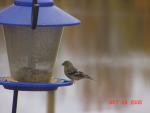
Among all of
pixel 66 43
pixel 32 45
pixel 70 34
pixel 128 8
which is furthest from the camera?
pixel 128 8

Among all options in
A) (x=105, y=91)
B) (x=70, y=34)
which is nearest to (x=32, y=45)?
(x=105, y=91)

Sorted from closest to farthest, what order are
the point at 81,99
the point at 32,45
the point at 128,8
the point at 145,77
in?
the point at 32,45 < the point at 81,99 < the point at 145,77 < the point at 128,8

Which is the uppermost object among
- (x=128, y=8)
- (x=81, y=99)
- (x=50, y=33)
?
(x=128, y=8)

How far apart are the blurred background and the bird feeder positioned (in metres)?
1.16

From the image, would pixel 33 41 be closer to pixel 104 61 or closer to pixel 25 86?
pixel 25 86

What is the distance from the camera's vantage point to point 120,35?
13625 millimetres

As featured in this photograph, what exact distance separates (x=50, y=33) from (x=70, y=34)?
1015 cm

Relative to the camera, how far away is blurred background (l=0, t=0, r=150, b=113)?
7.53 metres

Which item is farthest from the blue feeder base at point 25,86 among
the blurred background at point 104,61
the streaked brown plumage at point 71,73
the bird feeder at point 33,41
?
the blurred background at point 104,61

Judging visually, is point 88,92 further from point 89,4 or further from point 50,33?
point 89,4
